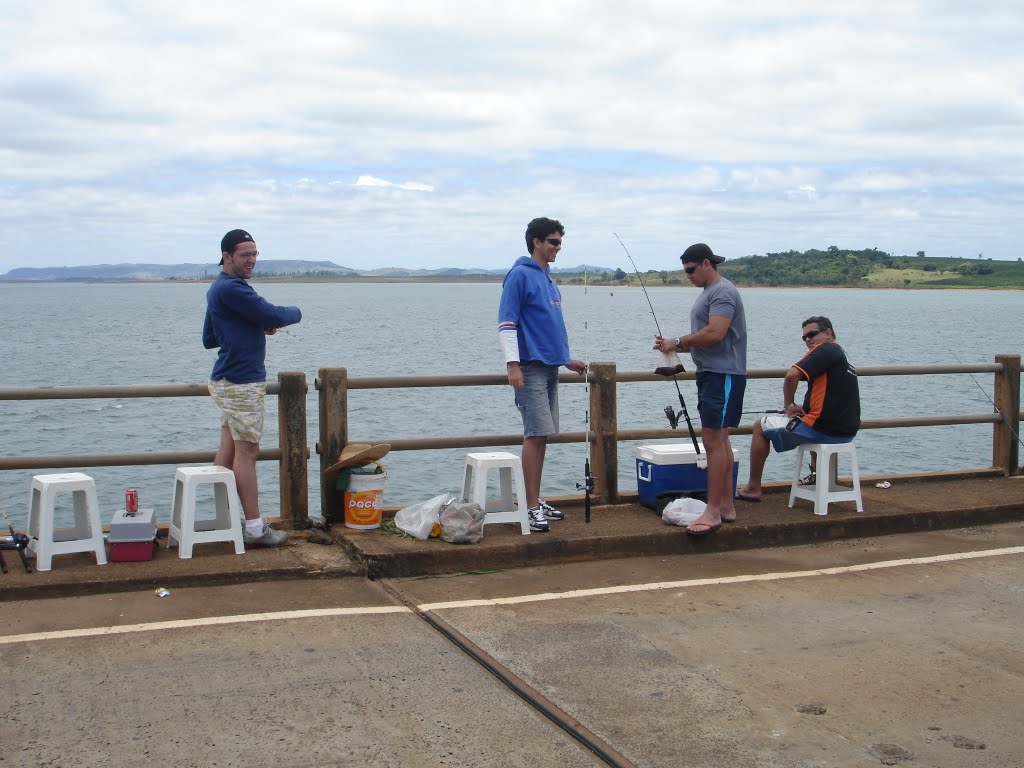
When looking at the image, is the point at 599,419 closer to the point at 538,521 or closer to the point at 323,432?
the point at 538,521

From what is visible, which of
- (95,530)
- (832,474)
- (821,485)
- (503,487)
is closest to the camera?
(95,530)

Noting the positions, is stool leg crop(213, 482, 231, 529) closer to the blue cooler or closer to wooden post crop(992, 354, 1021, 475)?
the blue cooler

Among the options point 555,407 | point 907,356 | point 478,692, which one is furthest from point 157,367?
point 478,692

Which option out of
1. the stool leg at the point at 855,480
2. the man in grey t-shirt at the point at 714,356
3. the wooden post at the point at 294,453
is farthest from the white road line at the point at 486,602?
the wooden post at the point at 294,453

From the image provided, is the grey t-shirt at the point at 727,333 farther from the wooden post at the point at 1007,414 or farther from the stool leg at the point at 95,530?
the stool leg at the point at 95,530

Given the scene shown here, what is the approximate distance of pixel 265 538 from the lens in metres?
6.09

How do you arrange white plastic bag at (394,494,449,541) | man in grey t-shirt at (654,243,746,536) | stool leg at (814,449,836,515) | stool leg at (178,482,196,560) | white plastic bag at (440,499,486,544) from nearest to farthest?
stool leg at (178,482,196,560) → white plastic bag at (440,499,486,544) → white plastic bag at (394,494,449,541) → man in grey t-shirt at (654,243,746,536) → stool leg at (814,449,836,515)

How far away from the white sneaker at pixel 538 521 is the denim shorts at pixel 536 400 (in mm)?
471

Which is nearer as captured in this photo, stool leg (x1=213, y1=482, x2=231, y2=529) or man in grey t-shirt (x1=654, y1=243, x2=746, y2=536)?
stool leg (x1=213, y1=482, x2=231, y2=529)

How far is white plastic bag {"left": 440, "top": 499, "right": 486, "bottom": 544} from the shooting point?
614cm

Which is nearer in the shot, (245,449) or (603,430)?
(245,449)

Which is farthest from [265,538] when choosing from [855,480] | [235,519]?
[855,480]

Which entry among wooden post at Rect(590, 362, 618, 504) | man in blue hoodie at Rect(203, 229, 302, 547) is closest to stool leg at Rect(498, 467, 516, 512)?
wooden post at Rect(590, 362, 618, 504)

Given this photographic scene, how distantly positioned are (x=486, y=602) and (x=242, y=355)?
1.89 metres
